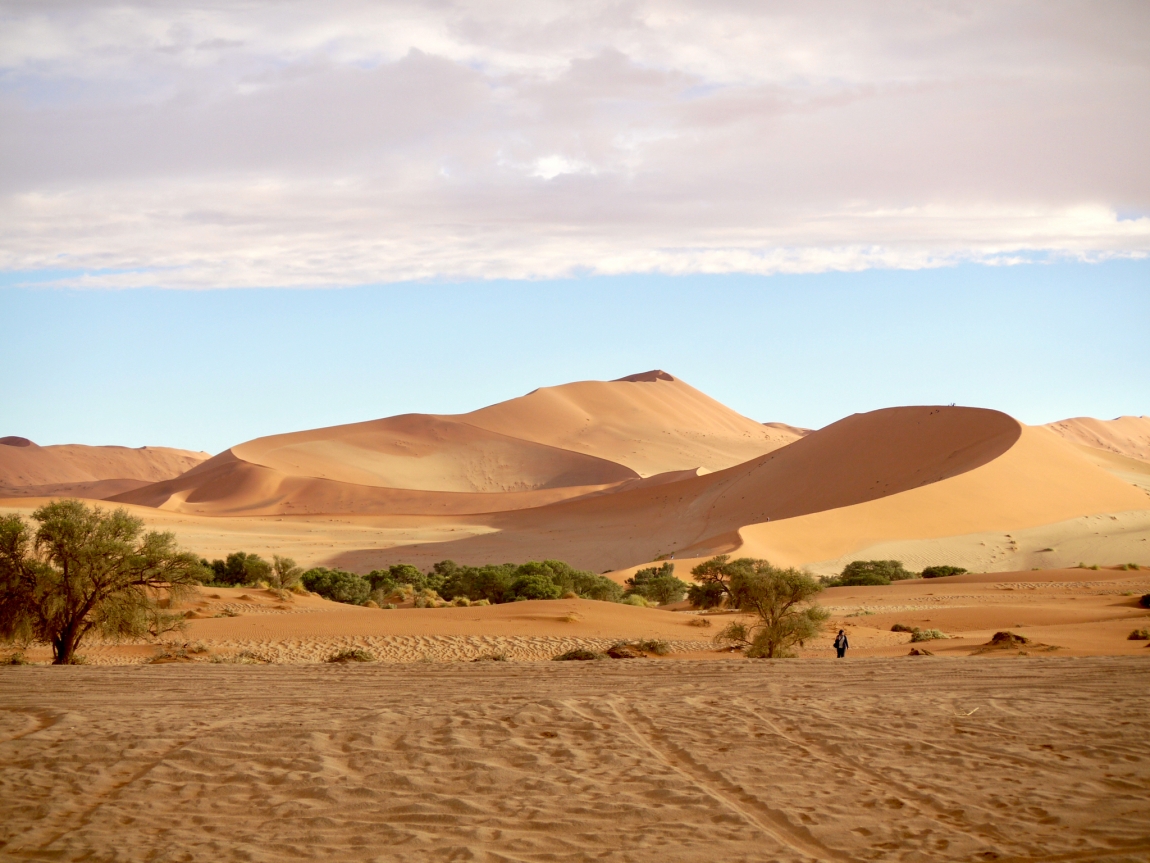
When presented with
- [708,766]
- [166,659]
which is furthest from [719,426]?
[708,766]

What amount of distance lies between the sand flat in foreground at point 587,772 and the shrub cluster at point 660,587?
2051 centimetres

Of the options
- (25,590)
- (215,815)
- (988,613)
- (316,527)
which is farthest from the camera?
(316,527)

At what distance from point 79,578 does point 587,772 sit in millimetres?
12173

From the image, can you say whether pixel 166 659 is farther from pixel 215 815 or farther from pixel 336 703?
pixel 215 815

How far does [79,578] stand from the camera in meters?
16.0

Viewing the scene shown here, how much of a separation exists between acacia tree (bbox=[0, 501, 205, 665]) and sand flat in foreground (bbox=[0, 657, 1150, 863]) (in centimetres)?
603

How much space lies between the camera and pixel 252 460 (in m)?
88.4

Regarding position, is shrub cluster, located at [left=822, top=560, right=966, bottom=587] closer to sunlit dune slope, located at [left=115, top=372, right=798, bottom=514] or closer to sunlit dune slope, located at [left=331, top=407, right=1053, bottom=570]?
sunlit dune slope, located at [left=331, top=407, right=1053, bottom=570]

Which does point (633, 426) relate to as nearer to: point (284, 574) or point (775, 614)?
point (284, 574)

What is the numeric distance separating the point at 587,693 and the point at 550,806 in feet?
12.4

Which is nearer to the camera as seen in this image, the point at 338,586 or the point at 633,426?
the point at 338,586

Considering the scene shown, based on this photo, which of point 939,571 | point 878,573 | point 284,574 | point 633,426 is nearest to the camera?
point 284,574

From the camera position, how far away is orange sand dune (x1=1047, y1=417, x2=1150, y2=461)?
482ft

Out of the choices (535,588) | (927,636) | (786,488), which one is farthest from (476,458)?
(927,636)
